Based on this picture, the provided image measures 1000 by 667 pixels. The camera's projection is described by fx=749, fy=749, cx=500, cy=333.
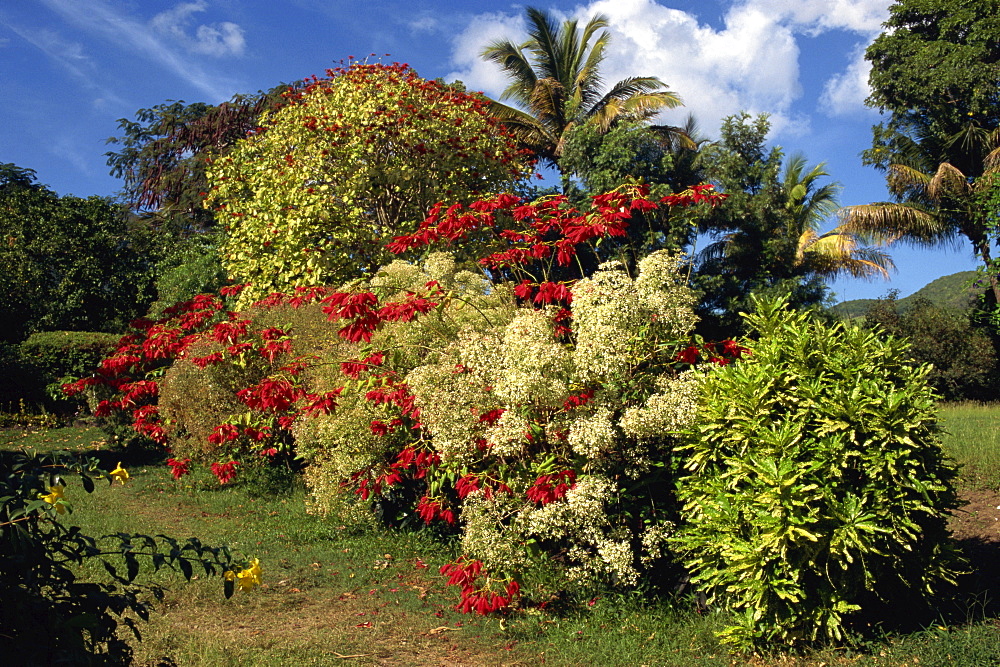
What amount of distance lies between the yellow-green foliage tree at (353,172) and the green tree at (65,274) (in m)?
7.54

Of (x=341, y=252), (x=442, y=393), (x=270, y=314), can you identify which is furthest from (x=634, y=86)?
(x=442, y=393)

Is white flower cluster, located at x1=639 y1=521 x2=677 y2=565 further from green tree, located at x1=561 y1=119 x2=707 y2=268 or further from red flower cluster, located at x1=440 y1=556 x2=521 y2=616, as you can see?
green tree, located at x1=561 y1=119 x2=707 y2=268

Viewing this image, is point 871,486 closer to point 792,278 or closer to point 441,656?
point 441,656

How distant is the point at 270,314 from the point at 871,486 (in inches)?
287

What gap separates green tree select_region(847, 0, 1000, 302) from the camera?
65.6ft

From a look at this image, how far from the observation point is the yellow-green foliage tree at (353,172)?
36.6ft

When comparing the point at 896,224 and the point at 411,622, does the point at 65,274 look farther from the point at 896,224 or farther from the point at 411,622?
the point at 896,224

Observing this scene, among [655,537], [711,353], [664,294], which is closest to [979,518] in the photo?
[711,353]

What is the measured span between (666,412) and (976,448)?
555 cm

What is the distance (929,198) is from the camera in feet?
69.2

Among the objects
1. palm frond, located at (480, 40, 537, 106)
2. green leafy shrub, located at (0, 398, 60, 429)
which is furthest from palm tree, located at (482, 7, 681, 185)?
green leafy shrub, located at (0, 398, 60, 429)

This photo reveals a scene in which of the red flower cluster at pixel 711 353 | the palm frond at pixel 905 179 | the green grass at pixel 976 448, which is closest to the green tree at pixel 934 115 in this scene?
the palm frond at pixel 905 179

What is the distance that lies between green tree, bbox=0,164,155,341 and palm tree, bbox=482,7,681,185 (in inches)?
459

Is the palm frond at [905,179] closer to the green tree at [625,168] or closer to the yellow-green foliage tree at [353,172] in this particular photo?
the green tree at [625,168]
